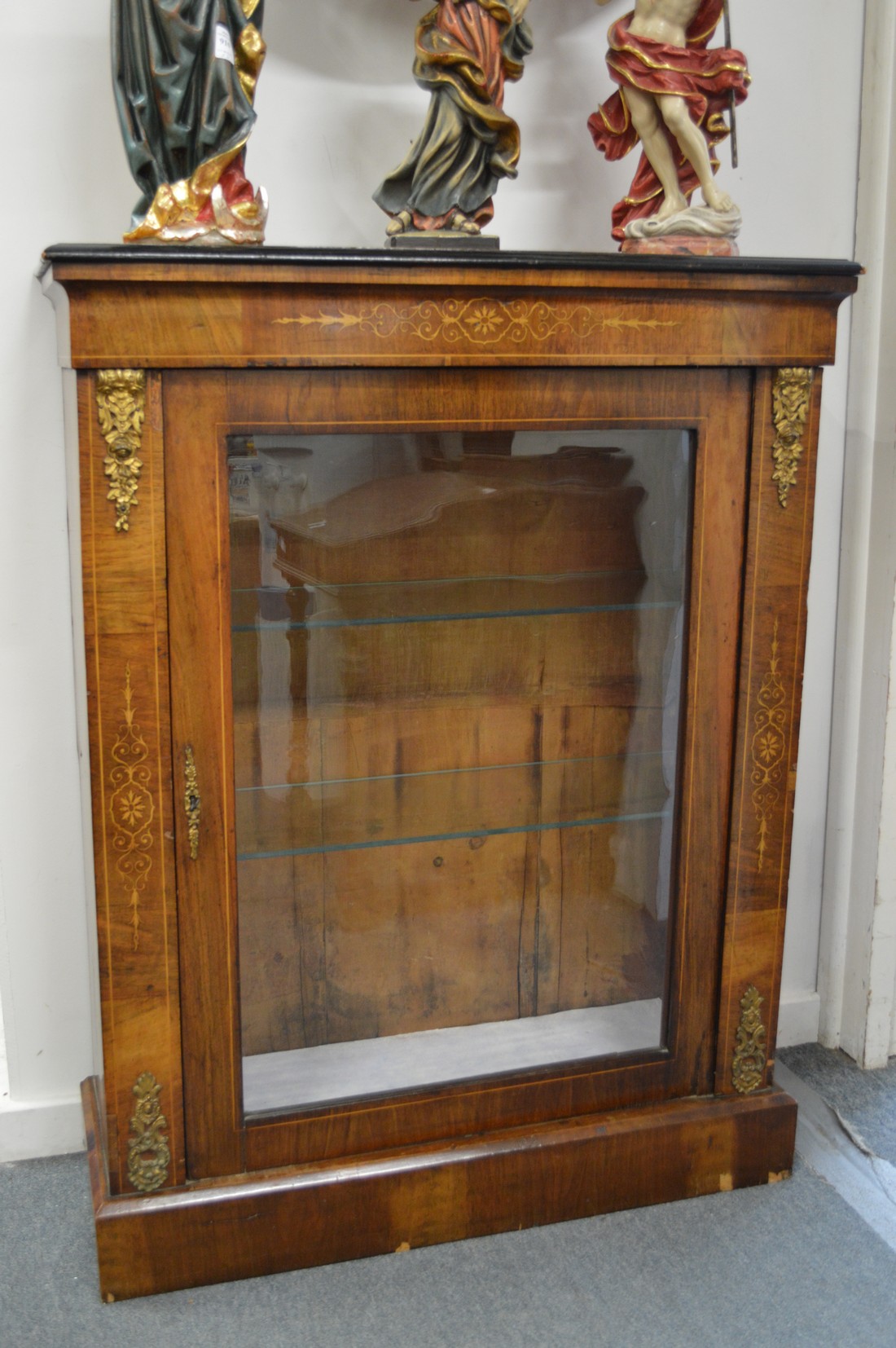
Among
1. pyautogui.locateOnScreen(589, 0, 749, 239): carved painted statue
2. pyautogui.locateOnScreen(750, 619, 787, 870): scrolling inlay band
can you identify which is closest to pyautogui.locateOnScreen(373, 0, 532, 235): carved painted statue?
pyautogui.locateOnScreen(589, 0, 749, 239): carved painted statue

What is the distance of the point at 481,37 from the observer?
1266 millimetres

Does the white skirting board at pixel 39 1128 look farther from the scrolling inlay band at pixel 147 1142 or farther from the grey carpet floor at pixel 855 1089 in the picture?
the grey carpet floor at pixel 855 1089

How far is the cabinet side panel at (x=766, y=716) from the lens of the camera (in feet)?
4.29

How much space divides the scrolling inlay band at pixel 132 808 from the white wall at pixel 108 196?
313mm

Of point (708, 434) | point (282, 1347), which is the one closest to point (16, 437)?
point (708, 434)

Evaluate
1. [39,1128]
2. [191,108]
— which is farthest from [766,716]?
[39,1128]

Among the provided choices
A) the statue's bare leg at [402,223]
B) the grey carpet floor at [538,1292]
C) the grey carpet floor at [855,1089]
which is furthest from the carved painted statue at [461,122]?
the grey carpet floor at [855,1089]

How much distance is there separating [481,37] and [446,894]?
3.08 feet

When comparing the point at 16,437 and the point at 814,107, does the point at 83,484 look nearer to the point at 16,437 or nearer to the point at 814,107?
the point at 16,437

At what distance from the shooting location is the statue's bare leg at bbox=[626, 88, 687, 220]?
53.0 inches

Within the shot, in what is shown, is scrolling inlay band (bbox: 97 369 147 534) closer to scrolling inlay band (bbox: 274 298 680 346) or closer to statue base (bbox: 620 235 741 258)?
scrolling inlay band (bbox: 274 298 680 346)

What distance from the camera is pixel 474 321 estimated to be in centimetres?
118

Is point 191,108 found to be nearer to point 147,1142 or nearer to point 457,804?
point 457,804

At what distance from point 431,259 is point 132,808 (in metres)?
0.60
